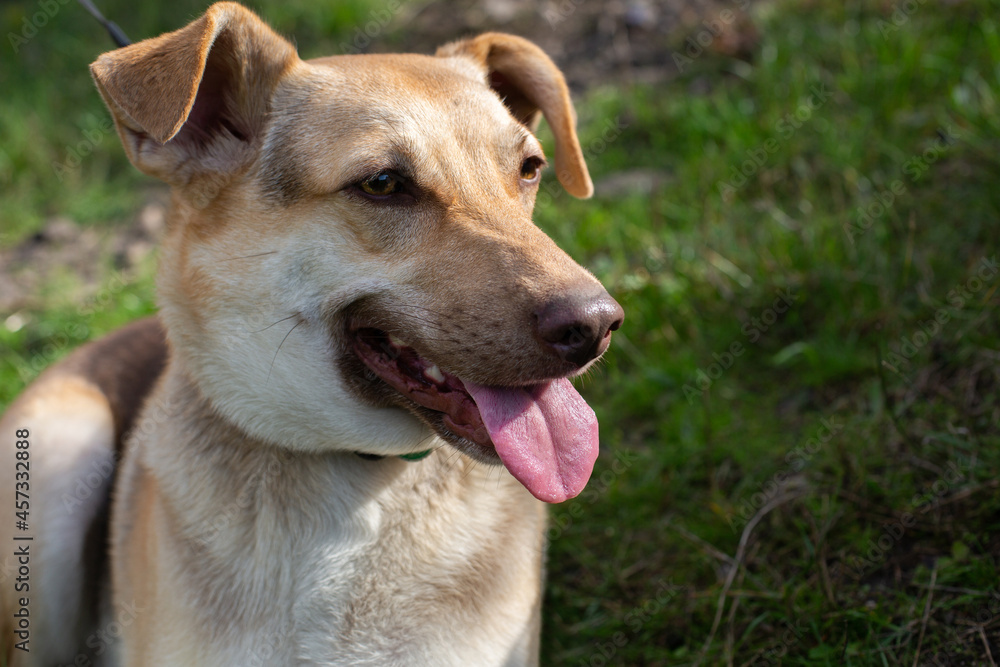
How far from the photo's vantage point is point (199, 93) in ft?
8.48

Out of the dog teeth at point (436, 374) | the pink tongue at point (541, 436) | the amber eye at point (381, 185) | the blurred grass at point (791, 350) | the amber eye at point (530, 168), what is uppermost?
the amber eye at point (381, 185)

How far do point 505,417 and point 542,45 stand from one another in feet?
17.8

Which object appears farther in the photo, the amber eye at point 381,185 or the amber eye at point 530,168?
the amber eye at point 530,168

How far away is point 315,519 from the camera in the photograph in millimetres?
2498

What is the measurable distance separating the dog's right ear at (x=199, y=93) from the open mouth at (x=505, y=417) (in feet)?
2.54

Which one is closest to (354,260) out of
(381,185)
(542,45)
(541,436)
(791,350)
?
(381,185)

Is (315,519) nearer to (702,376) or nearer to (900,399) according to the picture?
(702,376)

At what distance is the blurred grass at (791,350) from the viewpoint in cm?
283

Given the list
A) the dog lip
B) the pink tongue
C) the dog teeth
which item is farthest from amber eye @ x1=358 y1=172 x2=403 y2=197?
the pink tongue

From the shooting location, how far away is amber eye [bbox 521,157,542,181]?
282 centimetres

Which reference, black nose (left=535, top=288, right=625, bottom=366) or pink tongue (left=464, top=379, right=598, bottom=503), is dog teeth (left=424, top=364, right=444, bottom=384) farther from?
black nose (left=535, top=288, right=625, bottom=366)

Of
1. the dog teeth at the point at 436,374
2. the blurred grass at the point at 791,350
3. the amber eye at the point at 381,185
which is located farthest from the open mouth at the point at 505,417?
the blurred grass at the point at 791,350

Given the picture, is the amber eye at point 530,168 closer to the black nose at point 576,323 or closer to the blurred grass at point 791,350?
the black nose at point 576,323

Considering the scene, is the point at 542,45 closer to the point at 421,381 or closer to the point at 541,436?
the point at 421,381
